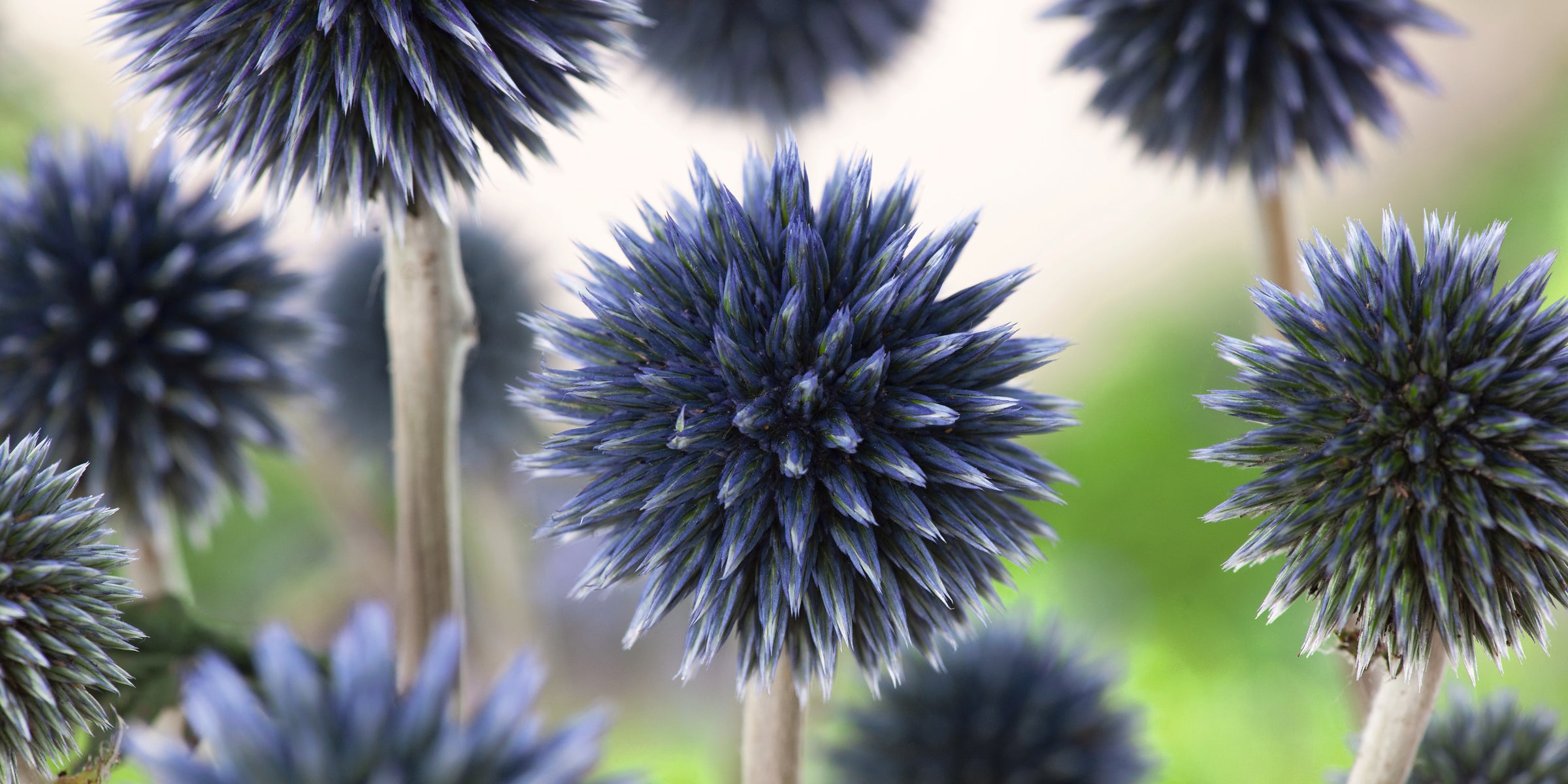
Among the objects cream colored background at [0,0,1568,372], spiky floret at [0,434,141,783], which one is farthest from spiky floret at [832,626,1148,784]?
cream colored background at [0,0,1568,372]

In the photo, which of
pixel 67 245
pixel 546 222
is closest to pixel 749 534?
pixel 67 245

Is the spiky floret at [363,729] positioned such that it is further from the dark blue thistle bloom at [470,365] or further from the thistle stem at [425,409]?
the dark blue thistle bloom at [470,365]

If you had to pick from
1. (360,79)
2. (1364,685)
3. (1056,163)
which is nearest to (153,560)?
(360,79)

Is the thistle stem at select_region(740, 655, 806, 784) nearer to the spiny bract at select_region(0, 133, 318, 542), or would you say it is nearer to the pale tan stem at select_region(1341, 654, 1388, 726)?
the pale tan stem at select_region(1341, 654, 1388, 726)

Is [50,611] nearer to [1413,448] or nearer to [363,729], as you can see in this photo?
[363,729]

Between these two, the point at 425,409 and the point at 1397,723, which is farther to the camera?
the point at 425,409

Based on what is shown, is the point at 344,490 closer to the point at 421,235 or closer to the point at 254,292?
the point at 254,292
